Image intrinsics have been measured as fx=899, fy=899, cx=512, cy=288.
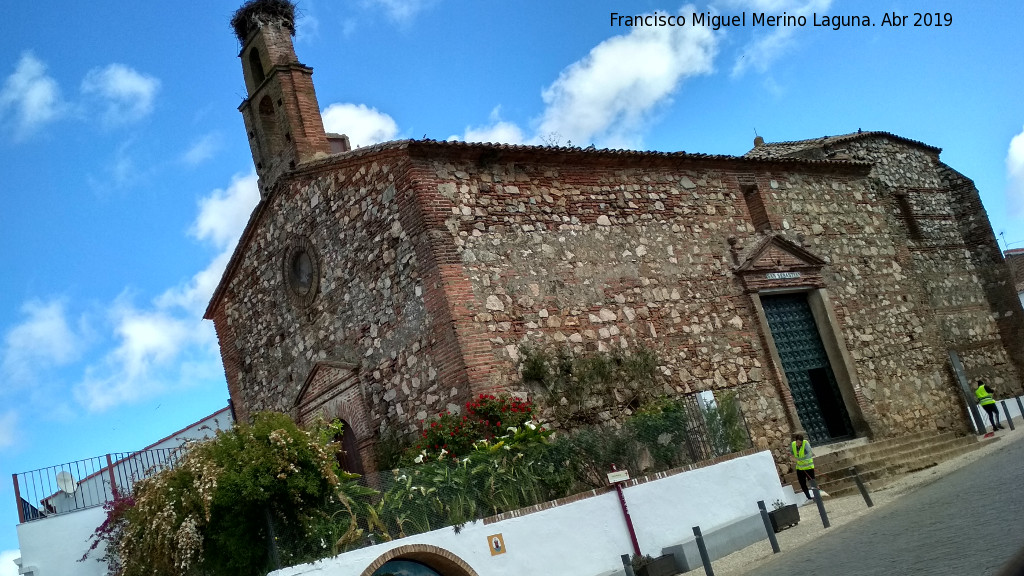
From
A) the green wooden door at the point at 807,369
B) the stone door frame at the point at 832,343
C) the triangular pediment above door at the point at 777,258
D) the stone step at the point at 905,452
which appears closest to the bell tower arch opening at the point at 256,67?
the triangular pediment above door at the point at 777,258

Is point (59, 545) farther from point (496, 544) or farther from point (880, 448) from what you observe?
point (880, 448)

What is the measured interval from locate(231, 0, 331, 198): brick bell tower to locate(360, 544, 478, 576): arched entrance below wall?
9204mm

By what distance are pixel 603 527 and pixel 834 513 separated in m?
3.98

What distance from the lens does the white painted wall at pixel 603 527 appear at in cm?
1037

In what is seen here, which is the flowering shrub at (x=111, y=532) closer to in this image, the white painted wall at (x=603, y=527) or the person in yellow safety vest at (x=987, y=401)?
Answer: the white painted wall at (x=603, y=527)

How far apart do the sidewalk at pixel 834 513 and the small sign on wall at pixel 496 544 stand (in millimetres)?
2616

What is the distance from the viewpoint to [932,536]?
9.30 m

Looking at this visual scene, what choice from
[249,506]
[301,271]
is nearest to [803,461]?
[249,506]

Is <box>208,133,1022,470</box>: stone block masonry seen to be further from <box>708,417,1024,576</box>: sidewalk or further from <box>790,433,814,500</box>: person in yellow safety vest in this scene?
<box>708,417,1024,576</box>: sidewalk

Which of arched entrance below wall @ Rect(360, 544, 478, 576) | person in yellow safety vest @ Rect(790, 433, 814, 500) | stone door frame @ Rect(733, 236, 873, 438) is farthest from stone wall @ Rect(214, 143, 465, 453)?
stone door frame @ Rect(733, 236, 873, 438)

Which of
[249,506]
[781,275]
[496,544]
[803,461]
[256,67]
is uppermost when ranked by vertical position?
[256,67]

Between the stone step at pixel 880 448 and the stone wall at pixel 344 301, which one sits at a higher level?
the stone wall at pixel 344 301

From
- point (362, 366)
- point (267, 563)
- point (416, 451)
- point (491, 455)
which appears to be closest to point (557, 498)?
point (491, 455)

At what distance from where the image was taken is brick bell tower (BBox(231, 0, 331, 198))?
17.3m
